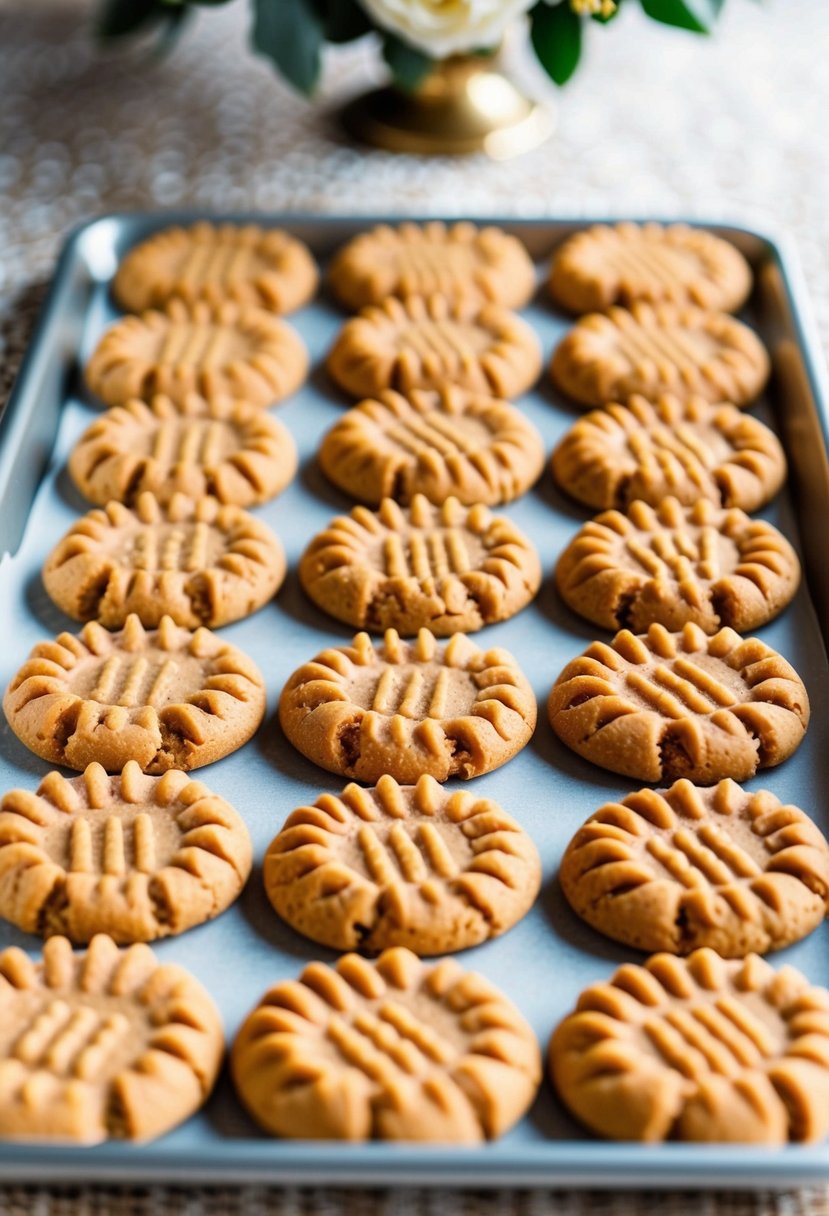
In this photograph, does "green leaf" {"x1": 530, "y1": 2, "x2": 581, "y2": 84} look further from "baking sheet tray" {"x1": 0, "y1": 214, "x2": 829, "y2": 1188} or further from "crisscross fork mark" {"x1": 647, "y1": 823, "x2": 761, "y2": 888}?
"crisscross fork mark" {"x1": 647, "y1": 823, "x2": 761, "y2": 888}

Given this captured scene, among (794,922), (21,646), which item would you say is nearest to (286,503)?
(21,646)

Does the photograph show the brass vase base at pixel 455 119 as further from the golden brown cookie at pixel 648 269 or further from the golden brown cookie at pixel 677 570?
the golden brown cookie at pixel 677 570

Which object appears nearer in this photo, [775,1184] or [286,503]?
[775,1184]

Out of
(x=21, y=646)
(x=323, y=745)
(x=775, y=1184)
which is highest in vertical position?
(x=775, y=1184)

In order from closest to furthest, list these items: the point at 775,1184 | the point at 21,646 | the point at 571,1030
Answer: the point at 775,1184 → the point at 571,1030 → the point at 21,646

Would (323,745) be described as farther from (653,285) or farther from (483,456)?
(653,285)

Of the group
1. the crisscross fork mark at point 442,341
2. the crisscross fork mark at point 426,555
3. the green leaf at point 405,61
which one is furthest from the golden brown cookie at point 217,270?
the crisscross fork mark at point 426,555
